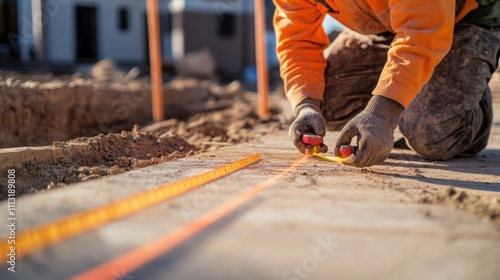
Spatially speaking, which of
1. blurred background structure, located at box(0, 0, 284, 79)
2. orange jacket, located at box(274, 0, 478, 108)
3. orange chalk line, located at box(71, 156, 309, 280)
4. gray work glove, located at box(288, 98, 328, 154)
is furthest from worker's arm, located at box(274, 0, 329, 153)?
blurred background structure, located at box(0, 0, 284, 79)

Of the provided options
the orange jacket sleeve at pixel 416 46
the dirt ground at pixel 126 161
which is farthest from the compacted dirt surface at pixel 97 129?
the orange jacket sleeve at pixel 416 46

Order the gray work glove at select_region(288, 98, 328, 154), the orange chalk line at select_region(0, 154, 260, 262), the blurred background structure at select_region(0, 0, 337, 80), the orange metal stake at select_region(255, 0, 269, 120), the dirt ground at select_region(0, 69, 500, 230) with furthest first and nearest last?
the blurred background structure at select_region(0, 0, 337, 80) < the orange metal stake at select_region(255, 0, 269, 120) < the gray work glove at select_region(288, 98, 328, 154) < the dirt ground at select_region(0, 69, 500, 230) < the orange chalk line at select_region(0, 154, 260, 262)

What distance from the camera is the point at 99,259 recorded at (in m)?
1.28

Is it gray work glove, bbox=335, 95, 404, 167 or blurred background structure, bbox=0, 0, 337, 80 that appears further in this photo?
blurred background structure, bbox=0, 0, 337, 80

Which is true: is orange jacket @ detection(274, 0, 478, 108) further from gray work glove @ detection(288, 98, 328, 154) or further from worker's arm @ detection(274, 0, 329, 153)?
gray work glove @ detection(288, 98, 328, 154)

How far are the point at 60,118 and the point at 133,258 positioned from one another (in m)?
4.36

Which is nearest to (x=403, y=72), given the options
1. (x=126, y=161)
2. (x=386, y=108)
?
(x=386, y=108)

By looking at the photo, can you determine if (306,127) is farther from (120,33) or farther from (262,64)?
(120,33)

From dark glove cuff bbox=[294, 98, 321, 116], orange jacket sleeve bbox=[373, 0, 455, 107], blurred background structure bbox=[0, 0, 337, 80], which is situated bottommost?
dark glove cuff bbox=[294, 98, 321, 116]

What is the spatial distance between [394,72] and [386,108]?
0.16 m

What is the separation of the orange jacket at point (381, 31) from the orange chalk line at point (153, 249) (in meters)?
1.09

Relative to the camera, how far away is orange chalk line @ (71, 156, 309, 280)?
1.22 m

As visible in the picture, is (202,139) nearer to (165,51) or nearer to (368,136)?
(368,136)

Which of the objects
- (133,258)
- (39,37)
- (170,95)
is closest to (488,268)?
(133,258)
